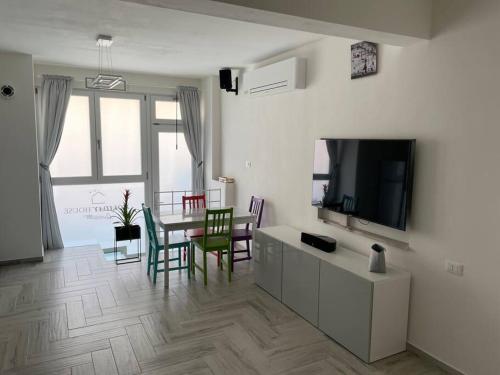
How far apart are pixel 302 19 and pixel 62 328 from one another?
3224mm

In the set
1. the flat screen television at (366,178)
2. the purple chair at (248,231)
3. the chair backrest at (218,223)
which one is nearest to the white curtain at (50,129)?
the chair backrest at (218,223)

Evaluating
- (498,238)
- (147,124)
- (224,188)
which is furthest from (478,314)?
(147,124)

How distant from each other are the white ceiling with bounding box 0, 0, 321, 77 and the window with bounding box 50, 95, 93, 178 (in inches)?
27.6

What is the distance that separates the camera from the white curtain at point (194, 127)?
255 inches

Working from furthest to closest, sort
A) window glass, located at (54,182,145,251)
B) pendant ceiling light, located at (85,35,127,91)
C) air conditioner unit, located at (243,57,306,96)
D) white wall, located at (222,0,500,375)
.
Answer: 1. window glass, located at (54,182,145,251)
2. air conditioner unit, located at (243,57,306,96)
3. pendant ceiling light, located at (85,35,127,91)
4. white wall, located at (222,0,500,375)

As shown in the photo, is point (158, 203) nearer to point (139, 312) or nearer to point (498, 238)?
point (139, 312)

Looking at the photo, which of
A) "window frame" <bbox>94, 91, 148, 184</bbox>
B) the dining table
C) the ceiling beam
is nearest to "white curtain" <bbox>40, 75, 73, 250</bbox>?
"window frame" <bbox>94, 91, 148, 184</bbox>

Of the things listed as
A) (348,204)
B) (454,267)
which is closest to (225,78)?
(348,204)

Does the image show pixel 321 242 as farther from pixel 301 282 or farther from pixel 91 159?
pixel 91 159

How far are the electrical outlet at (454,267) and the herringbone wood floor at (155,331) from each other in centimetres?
79

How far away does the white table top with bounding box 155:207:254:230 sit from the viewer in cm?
418

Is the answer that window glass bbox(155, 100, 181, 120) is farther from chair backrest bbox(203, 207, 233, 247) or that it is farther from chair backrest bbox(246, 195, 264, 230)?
chair backrest bbox(203, 207, 233, 247)

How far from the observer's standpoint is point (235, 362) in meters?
2.84

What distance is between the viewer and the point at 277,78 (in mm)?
4453
